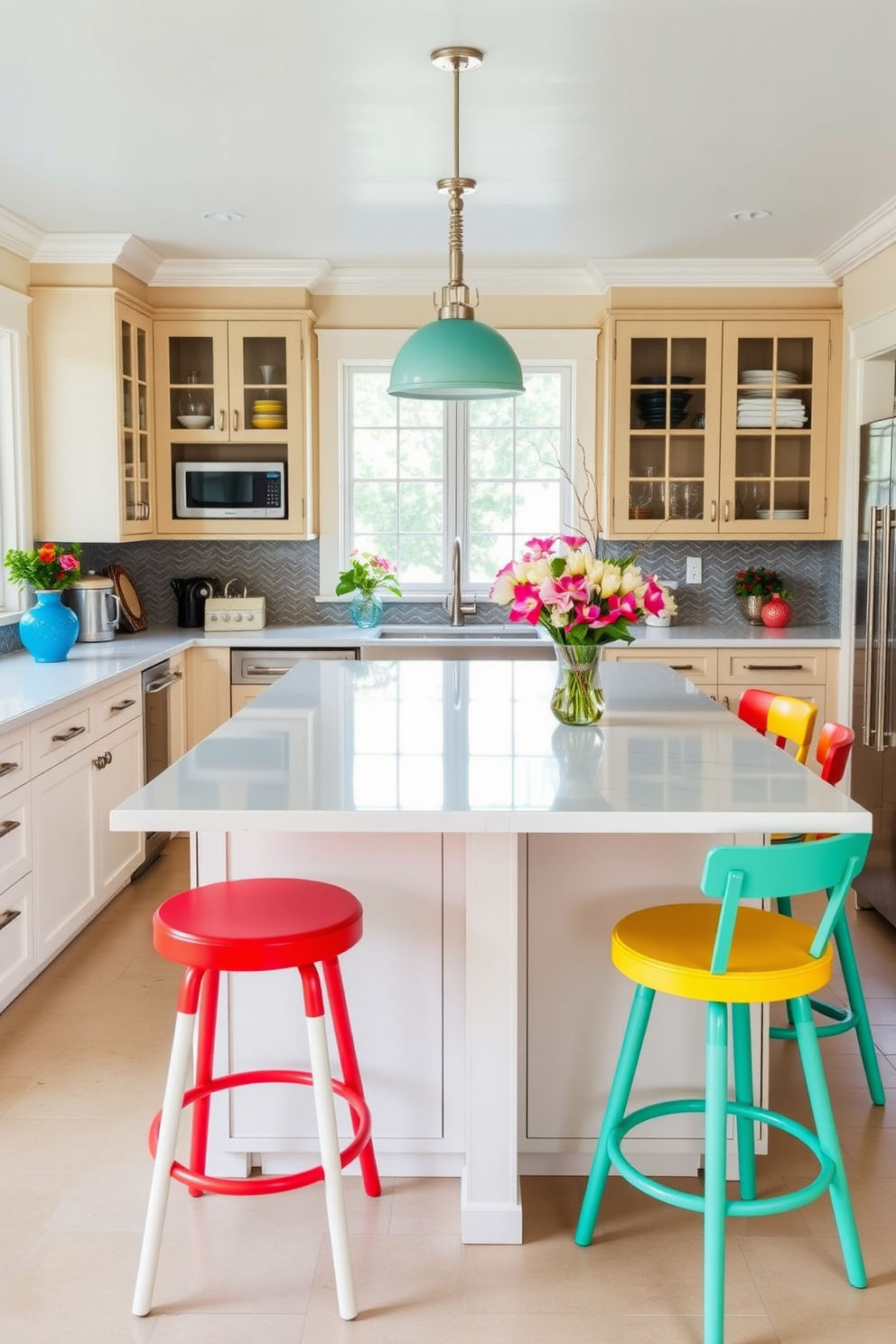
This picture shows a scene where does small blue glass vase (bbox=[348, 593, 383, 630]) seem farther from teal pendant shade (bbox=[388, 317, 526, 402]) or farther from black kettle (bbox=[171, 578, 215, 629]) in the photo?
teal pendant shade (bbox=[388, 317, 526, 402])

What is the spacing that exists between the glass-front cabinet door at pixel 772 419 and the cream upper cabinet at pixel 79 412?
2.70 m

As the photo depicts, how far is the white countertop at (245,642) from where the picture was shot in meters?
4.35

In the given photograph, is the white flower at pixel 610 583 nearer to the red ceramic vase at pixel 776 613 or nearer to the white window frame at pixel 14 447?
the white window frame at pixel 14 447

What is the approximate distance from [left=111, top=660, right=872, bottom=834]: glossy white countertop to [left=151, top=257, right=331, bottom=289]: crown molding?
2728mm

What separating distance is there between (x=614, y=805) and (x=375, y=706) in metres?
1.31

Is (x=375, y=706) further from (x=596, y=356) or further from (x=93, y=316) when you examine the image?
(x=596, y=356)

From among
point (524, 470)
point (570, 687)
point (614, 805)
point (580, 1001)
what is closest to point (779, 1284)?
point (580, 1001)

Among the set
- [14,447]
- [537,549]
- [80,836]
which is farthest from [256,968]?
[14,447]

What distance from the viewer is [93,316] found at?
5.23 m

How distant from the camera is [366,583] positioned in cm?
591

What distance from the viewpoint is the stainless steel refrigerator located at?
14.4ft

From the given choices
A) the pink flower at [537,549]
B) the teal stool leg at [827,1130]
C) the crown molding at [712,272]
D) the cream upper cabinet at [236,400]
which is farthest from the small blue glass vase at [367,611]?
the teal stool leg at [827,1130]

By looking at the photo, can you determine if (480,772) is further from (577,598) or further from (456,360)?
(456,360)

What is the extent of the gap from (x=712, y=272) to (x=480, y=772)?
3.90m
